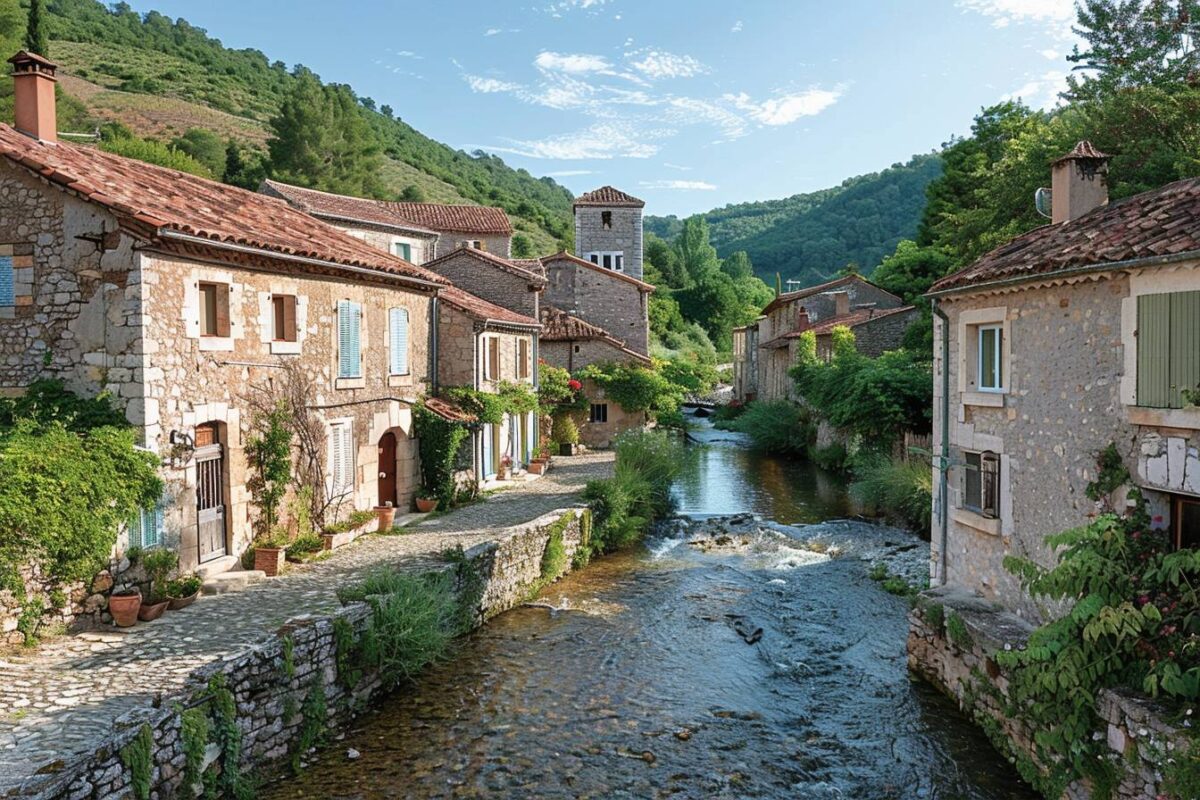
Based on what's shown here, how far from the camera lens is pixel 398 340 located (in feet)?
58.7

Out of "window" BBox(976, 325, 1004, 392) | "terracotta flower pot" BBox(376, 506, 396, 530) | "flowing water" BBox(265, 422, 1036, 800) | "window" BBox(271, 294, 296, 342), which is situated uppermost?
"window" BBox(271, 294, 296, 342)

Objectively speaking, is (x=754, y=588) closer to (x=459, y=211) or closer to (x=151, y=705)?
(x=151, y=705)

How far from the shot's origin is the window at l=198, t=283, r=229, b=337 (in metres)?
12.5

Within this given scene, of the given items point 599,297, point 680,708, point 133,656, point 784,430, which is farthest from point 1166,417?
point 599,297

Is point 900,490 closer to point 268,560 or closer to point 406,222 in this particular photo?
point 268,560

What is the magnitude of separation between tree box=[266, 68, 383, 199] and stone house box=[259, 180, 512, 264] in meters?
14.3

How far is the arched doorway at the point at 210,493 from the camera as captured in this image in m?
12.2

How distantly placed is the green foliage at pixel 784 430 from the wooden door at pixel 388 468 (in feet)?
66.8

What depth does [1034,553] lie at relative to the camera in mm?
9727

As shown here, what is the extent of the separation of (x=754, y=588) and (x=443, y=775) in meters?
8.62

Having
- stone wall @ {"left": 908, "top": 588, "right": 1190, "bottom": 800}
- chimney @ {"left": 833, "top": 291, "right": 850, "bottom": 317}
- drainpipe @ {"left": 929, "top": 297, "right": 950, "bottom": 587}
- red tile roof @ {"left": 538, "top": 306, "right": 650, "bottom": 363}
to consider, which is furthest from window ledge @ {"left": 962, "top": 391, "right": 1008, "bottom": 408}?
chimney @ {"left": 833, "top": 291, "right": 850, "bottom": 317}

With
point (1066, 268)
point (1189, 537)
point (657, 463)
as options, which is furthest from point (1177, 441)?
point (657, 463)

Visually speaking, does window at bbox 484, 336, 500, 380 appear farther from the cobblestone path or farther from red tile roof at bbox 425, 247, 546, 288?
the cobblestone path

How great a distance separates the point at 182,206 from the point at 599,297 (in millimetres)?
24308
